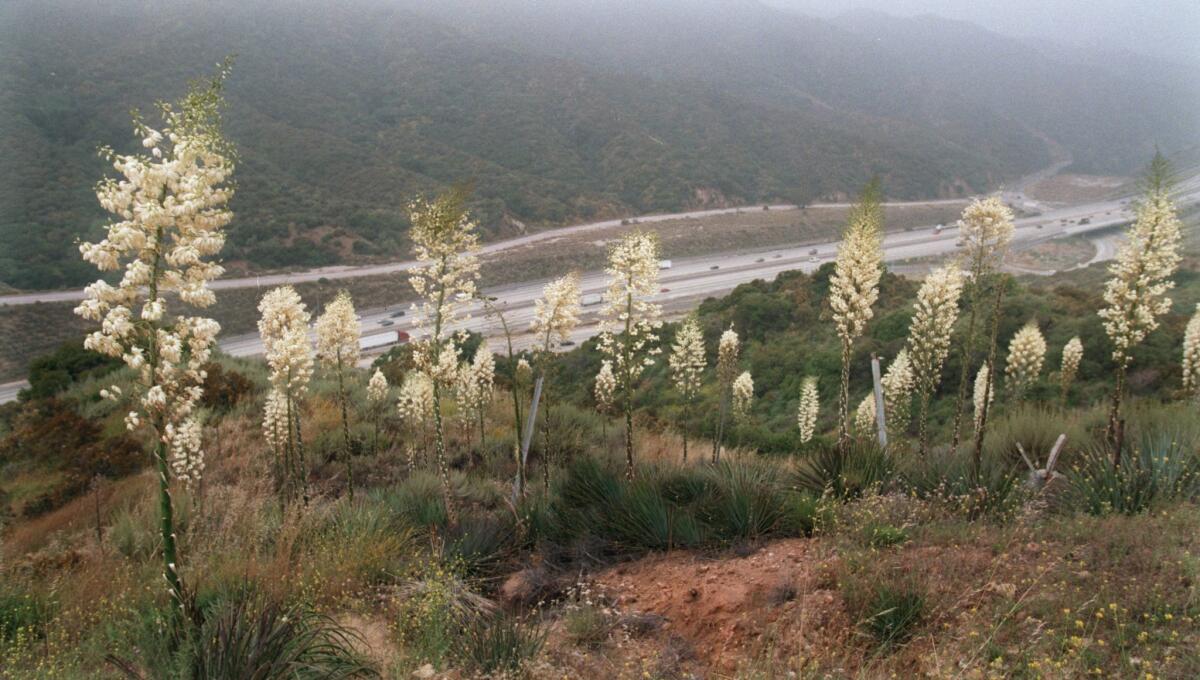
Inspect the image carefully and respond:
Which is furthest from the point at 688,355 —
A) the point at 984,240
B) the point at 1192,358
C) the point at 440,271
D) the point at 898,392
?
the point at 1192,358

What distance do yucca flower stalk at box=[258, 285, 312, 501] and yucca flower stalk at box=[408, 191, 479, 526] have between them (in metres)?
1.39

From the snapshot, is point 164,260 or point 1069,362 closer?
point 164,260

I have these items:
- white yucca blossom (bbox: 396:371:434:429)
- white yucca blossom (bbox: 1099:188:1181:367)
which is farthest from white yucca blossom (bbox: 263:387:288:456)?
white yucca blossom (bbox: 1099:188:1181:367)

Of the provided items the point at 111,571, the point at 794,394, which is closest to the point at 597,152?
the point at 794,394

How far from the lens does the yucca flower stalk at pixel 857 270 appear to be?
6.26 meters

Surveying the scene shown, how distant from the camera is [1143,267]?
669cm

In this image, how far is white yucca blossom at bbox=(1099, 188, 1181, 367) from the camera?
6.58m

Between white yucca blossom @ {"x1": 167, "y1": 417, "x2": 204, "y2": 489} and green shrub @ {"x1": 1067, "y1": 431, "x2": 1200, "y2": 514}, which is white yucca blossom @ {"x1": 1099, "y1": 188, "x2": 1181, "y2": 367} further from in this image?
white yucca blossom @ {"x1": 167, "y1": 417, "x2": 204, "y2": 489}

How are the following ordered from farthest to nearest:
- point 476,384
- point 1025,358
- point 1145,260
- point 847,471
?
point 1025,358 → point 476,384 → point 1145,260 → point 847,471

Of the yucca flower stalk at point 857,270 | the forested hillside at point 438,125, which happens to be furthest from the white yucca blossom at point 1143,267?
the forested hillside at point 438,125

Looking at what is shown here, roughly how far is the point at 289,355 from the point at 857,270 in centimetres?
558

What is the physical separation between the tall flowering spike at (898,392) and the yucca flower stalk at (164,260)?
31.4 ft

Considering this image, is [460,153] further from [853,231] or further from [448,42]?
[853,231]

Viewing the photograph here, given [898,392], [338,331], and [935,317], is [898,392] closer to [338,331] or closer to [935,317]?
[935,317]
